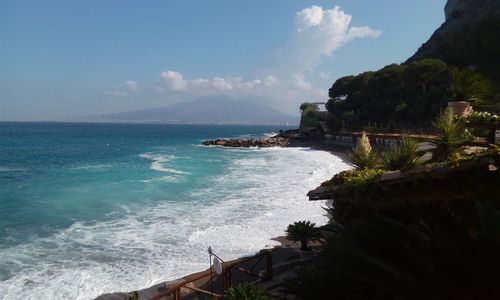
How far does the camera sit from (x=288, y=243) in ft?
52.2

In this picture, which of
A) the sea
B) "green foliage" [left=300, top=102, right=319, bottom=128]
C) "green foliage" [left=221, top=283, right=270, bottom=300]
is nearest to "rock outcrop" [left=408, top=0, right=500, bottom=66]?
"green foliage" [left=300, top=102, right=319, bottom=128]

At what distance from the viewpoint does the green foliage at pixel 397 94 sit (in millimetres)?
58906

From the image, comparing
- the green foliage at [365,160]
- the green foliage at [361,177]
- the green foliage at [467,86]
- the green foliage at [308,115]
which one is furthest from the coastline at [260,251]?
the green foliage at [308,115]

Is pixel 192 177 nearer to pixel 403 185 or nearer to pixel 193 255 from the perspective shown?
pixel 193 255

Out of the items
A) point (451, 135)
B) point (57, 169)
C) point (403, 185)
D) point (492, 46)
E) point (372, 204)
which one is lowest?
point (57, 169)

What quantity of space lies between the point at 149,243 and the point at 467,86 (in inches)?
504

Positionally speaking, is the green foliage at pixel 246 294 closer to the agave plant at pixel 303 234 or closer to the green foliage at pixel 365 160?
the green foliage at pixel 365 160

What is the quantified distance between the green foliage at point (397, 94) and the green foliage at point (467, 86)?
139 feet

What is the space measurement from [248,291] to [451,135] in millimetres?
5294

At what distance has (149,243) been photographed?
1622cm

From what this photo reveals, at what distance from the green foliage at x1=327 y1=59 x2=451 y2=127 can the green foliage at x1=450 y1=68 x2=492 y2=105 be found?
42.2m

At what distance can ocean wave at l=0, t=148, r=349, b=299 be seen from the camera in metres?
12.6

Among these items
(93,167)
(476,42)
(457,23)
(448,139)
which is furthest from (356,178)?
(457,23)

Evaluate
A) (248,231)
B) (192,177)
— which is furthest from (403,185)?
(192,177)
